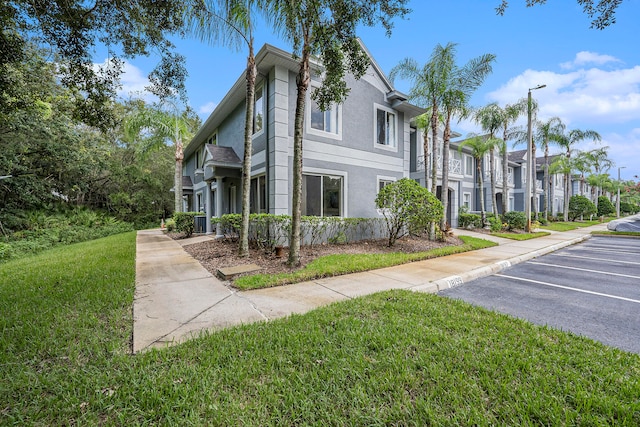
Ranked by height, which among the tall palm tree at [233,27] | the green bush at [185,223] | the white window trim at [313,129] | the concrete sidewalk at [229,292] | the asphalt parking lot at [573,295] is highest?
the tall palm tree at [233,27]

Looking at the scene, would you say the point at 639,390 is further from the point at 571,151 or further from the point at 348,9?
the point at 571,151

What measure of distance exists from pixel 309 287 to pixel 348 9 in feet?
17.8

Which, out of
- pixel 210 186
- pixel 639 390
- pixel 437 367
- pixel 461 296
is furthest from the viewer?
pixel 210 186

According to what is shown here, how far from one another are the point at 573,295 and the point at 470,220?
12516mm

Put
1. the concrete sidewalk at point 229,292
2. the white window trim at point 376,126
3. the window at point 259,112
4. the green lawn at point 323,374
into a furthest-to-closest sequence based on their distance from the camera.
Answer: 1. the white window trim at point 376,126
2. the window at point 259,112
3. the concrete sidewalk at point 229,292
4. the green lawn at point 323,374

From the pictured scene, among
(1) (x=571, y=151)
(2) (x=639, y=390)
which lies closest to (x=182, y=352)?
(2) (x=639, y=390)

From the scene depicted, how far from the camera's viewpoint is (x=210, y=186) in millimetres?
15102

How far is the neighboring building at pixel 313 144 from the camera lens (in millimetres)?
8906

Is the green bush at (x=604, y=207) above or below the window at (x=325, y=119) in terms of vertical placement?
below

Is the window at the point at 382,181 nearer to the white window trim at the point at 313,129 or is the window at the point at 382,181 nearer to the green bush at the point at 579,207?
the white window trim at the point at 313,129

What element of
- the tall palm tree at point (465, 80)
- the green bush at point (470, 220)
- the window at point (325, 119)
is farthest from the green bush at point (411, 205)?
the green bush at point (470, 220)


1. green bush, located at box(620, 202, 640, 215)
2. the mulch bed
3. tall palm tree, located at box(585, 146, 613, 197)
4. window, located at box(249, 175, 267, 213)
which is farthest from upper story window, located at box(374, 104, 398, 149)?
green bush, located at box(620, 202, 640, 215)

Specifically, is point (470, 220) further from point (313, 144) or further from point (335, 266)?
point (335, 266)

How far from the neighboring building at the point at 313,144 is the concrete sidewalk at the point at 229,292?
150 inches
